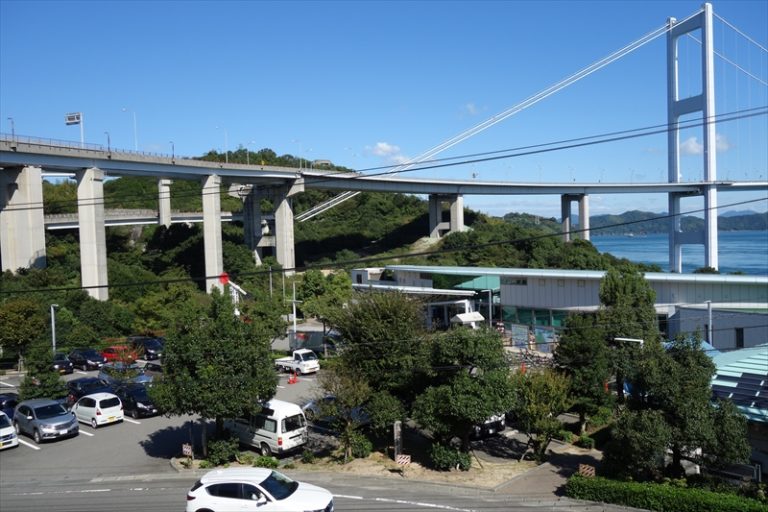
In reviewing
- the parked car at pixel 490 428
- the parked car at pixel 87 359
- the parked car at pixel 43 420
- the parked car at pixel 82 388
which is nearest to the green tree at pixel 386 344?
the parked car at pixel 490 428

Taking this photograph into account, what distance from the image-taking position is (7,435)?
17312mm

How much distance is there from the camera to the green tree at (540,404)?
571 inches

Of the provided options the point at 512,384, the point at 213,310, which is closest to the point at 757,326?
the point at 512,384

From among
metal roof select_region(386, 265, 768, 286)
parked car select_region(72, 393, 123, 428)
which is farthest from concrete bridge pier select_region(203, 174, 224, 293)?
parked car select_region(72, 393, 123, 428)

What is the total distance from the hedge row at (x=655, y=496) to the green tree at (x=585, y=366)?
3.85 metres

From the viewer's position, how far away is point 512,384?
14.3m

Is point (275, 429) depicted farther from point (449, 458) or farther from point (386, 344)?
point (449, 458)

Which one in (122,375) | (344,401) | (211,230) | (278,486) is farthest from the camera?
(211,230)

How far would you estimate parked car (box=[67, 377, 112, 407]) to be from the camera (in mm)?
21438

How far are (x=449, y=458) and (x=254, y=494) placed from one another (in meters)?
5.30

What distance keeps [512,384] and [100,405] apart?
1241 cm

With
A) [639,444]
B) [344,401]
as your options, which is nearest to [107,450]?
[344,401]

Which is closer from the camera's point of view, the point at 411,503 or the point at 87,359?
the point at 411,503

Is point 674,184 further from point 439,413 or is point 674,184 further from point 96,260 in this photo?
point 439,413
